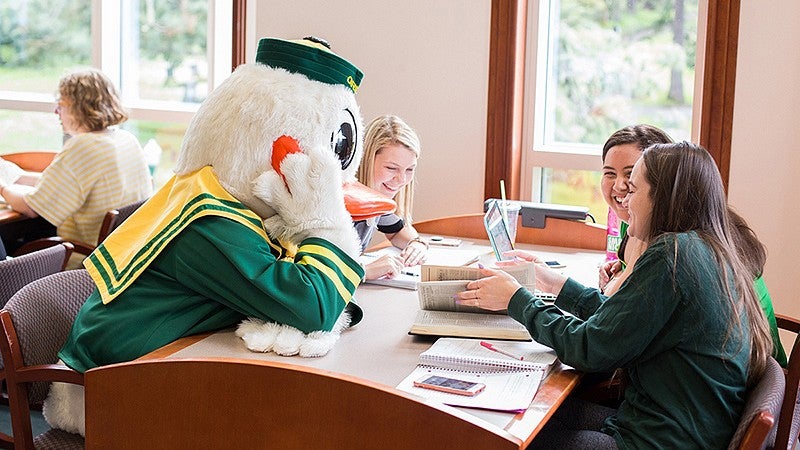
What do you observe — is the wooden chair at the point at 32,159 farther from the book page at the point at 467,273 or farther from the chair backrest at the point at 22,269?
the book page at the point at 467,273

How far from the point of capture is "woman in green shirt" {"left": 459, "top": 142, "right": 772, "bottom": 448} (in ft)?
5.77

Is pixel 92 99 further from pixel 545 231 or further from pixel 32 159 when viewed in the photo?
pixel 545 231

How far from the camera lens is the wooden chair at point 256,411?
151cm

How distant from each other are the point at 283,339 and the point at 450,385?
36 centimetres

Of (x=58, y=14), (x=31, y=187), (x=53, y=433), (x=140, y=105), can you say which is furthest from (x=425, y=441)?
(x=58, y=14)

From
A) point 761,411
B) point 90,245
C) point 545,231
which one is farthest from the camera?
point 90,245

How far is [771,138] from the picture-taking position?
336 cm

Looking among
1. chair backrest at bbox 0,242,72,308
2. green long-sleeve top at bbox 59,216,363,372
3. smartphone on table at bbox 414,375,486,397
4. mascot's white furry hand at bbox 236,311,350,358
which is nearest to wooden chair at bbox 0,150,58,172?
chair backrest at bbox 0,242,72,308

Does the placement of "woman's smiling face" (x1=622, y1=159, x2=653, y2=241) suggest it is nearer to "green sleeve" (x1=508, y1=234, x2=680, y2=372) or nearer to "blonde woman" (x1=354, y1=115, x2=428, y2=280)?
"green sleeve" (x1=508, y1=234, x2=680, y2=372)

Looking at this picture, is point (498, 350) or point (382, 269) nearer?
point (498, 350)

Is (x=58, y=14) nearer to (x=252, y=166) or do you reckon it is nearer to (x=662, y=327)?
(x=252, y=166)

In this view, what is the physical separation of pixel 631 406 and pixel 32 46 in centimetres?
405

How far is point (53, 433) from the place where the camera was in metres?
2.05

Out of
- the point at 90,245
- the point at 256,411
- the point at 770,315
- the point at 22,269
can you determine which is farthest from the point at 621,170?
the point at 90,245
